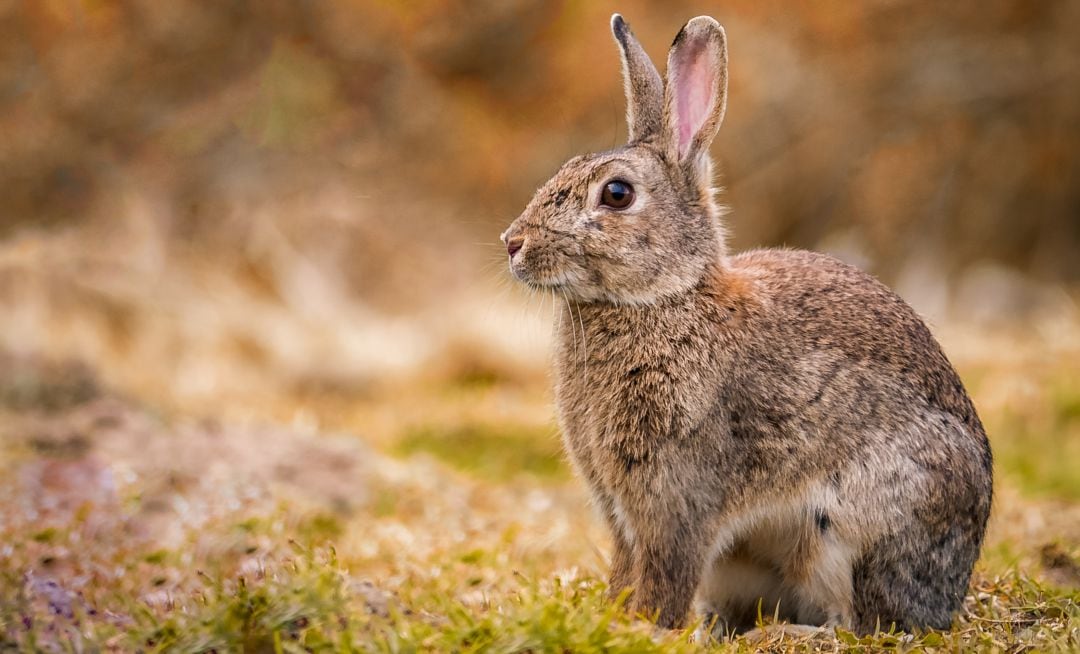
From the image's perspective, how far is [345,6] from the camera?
10.2 metres

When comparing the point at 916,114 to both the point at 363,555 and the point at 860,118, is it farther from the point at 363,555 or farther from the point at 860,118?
the point at 363,555

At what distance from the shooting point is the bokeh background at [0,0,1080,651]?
459cm

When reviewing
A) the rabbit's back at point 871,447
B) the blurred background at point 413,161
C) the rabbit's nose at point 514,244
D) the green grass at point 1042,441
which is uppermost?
the blurred background at point 413,161

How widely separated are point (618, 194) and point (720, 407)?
827 millimetres

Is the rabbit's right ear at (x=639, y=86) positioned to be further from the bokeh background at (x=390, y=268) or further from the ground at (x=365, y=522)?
the ground at (x=365, y=522)

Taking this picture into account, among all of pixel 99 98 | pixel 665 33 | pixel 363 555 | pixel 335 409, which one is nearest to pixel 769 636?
pixel 363 555

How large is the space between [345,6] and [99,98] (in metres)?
2.36

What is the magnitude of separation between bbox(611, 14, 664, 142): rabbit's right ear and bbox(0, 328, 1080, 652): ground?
113cm

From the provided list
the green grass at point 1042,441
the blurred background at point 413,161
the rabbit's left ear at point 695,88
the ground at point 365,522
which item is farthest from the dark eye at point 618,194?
the blurred background at point 413,161

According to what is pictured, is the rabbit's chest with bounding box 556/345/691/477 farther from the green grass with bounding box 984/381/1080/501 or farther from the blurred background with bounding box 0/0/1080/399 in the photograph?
the blurred background with bounding box 0/0/1080/399

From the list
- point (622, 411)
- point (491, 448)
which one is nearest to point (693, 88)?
point (622, 411)

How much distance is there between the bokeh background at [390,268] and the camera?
181 inches

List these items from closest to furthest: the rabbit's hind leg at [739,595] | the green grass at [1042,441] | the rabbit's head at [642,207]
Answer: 1. the rabbit's head at [642,207]
2. the rabbit's hind leg at [739,595]
3. the green grass at [1042,441]

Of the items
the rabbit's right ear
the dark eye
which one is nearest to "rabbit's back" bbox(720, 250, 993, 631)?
the dark eye
